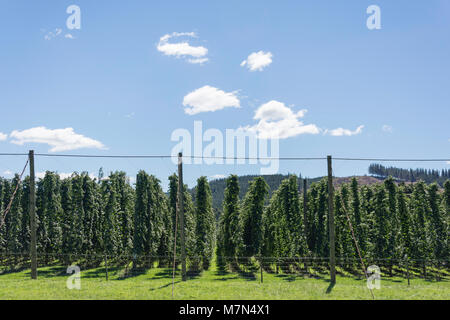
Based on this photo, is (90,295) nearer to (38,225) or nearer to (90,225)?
(90,225)

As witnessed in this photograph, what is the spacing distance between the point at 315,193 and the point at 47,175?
33.3 meters

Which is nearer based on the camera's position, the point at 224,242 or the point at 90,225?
the point at 224,242

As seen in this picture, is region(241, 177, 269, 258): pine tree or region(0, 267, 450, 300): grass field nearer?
region(0, 267, 450, 300): grass field

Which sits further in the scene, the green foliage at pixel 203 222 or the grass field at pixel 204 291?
the green foliage at pixel 203 222

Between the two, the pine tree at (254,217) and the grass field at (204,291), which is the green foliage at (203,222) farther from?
the grass field at (204,291)

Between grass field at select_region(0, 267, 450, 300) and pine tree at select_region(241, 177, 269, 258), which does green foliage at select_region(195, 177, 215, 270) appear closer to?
pine tree at select_region(241, 177, 269, 258)

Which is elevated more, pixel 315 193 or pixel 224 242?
pixel 315 193

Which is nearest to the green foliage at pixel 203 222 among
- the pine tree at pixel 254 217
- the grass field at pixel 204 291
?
the pine tree at pixel 254 217

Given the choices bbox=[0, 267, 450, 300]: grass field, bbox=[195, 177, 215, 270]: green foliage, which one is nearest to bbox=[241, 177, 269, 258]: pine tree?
bbox=[195, 177, 215, 270]: green foliage

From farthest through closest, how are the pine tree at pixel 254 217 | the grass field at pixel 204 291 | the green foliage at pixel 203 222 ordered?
the green foliage at pixel 203 222 < the pine tree at pixel 254 217 < the grass field at pixel 204 291

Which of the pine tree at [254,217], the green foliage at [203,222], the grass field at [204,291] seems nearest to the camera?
the grass field at [204,291]

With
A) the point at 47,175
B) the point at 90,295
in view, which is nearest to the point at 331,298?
the point at 90,295

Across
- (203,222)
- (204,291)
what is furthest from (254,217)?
(204,291)

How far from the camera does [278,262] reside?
102 feet
